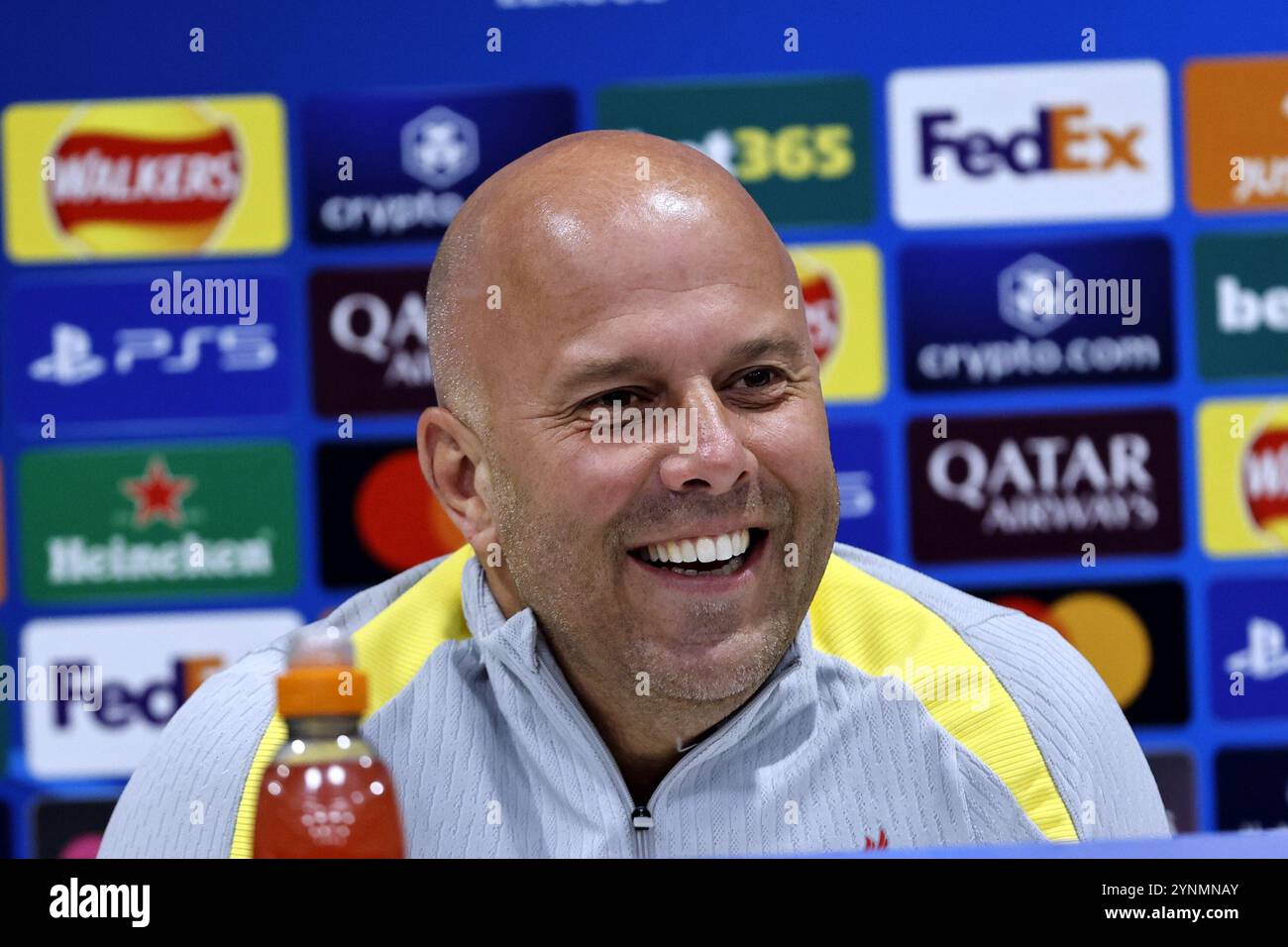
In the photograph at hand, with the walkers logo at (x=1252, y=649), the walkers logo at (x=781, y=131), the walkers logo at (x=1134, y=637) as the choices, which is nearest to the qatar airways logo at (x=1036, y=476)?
the walkers logo at (x=1134, y=637)

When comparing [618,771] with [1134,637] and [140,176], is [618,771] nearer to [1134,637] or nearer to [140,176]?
[1134,637]

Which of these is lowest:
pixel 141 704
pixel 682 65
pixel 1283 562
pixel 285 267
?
pixel 141 704

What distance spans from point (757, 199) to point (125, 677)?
108cm

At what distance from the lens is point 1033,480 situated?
2004mm

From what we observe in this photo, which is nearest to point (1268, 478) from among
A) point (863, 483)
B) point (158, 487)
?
point (863, 483)

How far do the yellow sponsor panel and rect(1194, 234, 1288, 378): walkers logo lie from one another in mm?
55

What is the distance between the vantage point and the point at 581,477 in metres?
1.04

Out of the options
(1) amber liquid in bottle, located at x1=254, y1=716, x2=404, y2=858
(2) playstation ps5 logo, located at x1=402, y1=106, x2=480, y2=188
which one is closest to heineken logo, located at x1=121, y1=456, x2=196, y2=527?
(2) playstation ps5 logo, located at x1=402, y1=106, x2=480, y2=188

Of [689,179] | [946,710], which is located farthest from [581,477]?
[946,710]

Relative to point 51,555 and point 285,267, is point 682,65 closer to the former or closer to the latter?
point 285,267

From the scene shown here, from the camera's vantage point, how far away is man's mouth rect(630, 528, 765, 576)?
103cm

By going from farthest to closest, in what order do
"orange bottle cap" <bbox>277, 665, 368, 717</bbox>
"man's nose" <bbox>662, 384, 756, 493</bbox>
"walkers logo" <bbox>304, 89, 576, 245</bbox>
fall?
1. "walkers logo" <bbox>304, 89, 576, 245</bbox>
2. "man's nose" <bbox>662, 384, 756, 493</bbox>
3. "orange bottle cap" <bbox>277, 665, 368, 717</bbox>

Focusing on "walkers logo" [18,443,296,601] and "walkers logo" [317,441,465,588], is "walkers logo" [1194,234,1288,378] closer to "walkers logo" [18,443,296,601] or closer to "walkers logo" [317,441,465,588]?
"walkers logo" [317,441,465,588]
